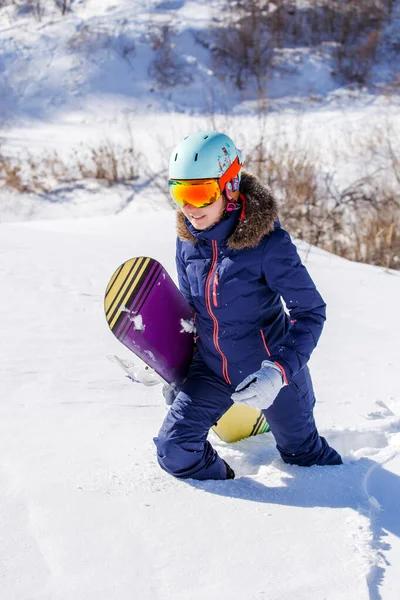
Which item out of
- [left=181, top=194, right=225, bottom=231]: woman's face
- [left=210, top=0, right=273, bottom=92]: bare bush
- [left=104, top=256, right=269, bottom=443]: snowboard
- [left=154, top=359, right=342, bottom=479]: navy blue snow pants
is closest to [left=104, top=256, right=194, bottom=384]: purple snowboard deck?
[left=104, top=256, right=269, bottom=443]: snowboard

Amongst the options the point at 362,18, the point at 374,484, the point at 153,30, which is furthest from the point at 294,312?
the point at 362,18

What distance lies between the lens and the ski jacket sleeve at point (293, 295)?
199cm

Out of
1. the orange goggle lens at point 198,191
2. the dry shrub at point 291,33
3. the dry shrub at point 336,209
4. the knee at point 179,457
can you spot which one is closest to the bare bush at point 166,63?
the dry shrub at point 291,33

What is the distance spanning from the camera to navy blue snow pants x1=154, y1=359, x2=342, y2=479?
82.3 inches

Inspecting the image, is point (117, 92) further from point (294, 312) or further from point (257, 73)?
point (294, 312)

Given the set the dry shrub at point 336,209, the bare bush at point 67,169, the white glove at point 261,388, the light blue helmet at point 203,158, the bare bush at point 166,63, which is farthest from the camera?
the bare bush at point 166,63

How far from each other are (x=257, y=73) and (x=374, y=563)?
12.6 metres

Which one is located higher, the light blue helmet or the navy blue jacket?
the light blue helmet

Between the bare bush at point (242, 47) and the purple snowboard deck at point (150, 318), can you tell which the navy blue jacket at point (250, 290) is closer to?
the purple snowboard deck at point (150, 318)

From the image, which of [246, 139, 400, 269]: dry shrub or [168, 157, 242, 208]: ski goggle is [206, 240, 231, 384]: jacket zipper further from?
[246, 139, 400, 269]: dry shrub

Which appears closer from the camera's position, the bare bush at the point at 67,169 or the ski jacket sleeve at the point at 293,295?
the ski jacket sleeve at the point at 293,295

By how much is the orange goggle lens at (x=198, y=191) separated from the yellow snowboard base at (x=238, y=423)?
2.52 ft

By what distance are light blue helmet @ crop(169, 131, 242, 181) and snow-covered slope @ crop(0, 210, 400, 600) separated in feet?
3.01

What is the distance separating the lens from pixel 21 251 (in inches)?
175
